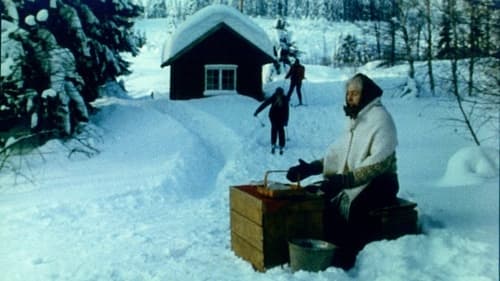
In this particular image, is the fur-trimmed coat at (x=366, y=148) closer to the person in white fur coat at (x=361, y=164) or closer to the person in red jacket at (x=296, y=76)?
the person in white fur coat at (x=361, y=164)

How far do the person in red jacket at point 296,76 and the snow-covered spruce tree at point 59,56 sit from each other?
0.44m

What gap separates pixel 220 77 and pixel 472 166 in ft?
2.38

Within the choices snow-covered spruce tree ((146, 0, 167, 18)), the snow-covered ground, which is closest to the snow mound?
the snow-covered ground

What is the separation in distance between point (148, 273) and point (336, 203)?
0.54 m

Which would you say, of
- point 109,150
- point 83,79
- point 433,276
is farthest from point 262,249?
point 83,79

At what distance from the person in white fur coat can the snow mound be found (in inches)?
7.3

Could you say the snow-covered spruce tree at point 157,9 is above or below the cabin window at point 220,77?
above

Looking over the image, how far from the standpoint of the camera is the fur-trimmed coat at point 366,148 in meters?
1.56

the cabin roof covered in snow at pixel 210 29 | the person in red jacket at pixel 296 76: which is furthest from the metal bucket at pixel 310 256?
the cabin roof covered in snow at pixel 210 29

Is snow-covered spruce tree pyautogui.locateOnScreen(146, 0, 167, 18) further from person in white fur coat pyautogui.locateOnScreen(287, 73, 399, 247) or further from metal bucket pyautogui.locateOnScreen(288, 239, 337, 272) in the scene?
metal bucket pyautogui.locateOnScreen(288, 239, 337, 272)

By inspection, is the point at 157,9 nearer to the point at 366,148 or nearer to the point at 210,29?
the point at 210,29

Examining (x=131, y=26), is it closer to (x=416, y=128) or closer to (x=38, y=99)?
(x=38, y=99)

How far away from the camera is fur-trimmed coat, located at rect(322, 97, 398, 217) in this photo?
156 centimetres

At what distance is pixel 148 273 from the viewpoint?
161 cm
